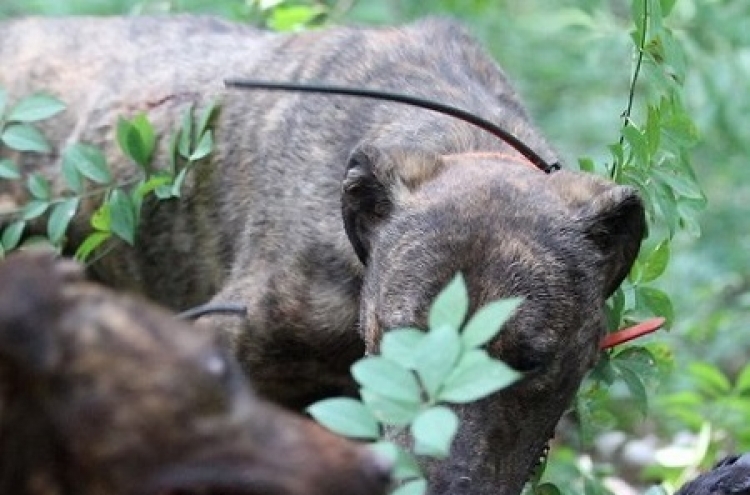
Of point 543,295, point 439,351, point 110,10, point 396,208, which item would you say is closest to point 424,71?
point 396,208

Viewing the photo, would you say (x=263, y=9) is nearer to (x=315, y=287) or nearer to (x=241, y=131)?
(x=241, y=131)

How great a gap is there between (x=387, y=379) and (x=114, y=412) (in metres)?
0.42

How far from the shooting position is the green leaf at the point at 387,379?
2.43 metres

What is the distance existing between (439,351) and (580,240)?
1.54 m

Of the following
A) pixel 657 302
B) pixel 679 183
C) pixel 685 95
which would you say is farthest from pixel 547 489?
pixel 685 95

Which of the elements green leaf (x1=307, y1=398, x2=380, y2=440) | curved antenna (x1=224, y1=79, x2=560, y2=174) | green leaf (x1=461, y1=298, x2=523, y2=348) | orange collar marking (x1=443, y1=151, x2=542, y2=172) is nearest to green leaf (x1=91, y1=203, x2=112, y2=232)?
curved antenna (x1=224, y1=79, x2=560, y2=174)

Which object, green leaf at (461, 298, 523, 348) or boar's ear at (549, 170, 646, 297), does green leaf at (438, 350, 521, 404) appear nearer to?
green leaf at (461, 298, 523, 348)

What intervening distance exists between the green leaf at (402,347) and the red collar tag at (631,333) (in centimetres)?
149

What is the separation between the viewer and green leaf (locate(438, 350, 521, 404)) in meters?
2.39

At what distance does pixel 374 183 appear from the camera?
13.2 feet

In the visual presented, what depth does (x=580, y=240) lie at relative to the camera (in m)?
3.90

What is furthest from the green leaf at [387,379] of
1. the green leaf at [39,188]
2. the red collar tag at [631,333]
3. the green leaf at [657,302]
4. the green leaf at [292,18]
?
the green leaf at [292,18]

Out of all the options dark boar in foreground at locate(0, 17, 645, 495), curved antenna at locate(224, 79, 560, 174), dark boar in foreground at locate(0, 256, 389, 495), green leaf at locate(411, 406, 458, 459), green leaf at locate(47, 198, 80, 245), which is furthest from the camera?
green leaf at locate(47, 198, 80, 245)

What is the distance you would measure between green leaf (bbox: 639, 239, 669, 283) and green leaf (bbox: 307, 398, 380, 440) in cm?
166
